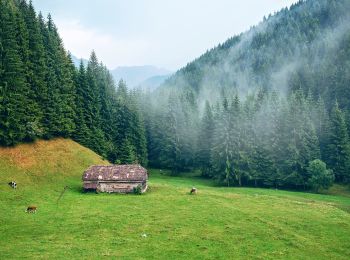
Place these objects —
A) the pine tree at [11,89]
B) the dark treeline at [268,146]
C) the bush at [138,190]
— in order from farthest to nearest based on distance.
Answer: the dark treeline at [268,146] < the pine tree at [11,89] < the bush at [138,190]

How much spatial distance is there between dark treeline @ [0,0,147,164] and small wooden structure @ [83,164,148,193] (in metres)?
15.8

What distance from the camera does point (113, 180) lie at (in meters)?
64.2

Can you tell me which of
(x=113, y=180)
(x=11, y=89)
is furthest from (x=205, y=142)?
(x=11, y=89)

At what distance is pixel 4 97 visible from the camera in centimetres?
6719

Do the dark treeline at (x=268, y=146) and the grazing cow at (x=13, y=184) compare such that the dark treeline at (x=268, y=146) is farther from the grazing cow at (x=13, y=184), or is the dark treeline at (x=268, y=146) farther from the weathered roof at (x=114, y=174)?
the grazing cow at (x=13, y=184)

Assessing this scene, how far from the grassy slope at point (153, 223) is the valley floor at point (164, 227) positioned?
3.7 inches

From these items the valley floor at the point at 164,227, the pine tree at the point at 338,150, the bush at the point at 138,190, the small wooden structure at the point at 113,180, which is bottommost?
the valley floor at the point at 164,227

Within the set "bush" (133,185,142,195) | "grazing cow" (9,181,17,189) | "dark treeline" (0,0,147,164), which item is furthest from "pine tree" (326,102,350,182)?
"grazing cow" (9,181,17,189)

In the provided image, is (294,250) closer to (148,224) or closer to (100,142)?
(148,224)

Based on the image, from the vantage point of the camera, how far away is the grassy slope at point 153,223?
35500 mm

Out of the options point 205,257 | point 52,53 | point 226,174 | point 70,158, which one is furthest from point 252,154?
point 205,257

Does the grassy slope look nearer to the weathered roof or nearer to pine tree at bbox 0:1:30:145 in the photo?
the weathered roof

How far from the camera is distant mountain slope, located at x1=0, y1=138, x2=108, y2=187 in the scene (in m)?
62.5

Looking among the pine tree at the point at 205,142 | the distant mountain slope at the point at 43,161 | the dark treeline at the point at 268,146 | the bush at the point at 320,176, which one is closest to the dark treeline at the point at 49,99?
the distant mountain slope at the point at 43,161
